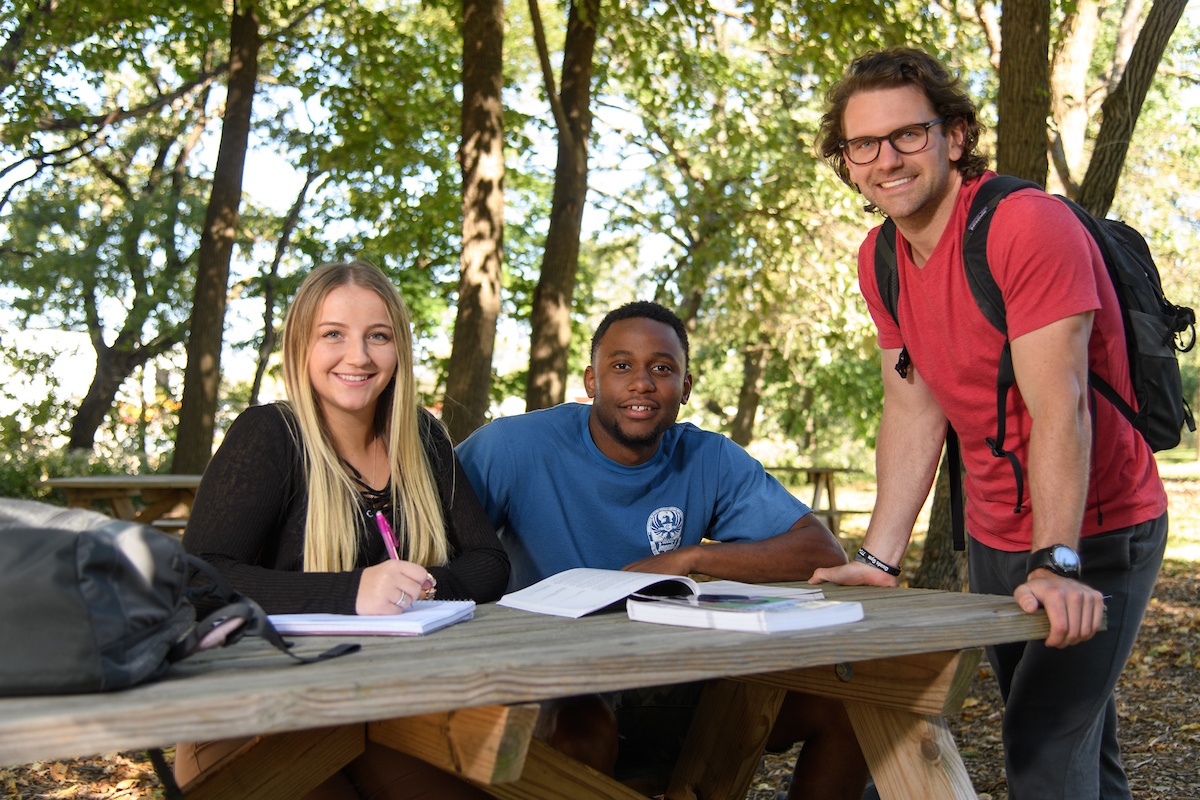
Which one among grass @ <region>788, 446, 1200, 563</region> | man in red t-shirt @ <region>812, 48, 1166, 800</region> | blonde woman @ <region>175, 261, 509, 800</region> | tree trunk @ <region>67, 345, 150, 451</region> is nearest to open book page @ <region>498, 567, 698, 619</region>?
blonde woman @ <region>175, 261, 509, 800</region>

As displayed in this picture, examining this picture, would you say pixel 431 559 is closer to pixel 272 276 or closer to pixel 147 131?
pixel 272 276

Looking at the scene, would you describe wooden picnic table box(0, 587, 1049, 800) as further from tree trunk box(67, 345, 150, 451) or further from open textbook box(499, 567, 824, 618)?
tree trunk box(67, 345, 150, 451)

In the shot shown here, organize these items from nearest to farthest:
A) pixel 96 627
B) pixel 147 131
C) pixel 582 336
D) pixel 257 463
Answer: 1. pixel 96 627
2. pixel 257 463
3. pixel 582 336
4. pixel 147 131

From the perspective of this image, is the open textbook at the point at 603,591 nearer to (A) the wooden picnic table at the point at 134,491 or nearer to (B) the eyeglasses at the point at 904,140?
(B) the eyeglasses at the point at 904,140

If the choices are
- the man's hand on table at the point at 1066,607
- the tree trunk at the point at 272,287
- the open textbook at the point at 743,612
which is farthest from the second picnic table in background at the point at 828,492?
the tree trunk at the point at 272,287

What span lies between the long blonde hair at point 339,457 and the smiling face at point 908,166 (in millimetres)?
1151

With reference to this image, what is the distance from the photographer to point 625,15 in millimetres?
10359

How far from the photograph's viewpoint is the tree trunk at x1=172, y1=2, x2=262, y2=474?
11352 mm

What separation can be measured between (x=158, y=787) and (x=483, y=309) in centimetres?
415

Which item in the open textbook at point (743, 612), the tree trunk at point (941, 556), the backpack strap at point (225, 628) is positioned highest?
the backpack strap at point (225, 628)

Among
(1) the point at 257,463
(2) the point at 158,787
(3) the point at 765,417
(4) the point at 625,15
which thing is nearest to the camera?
(1) the point at 257,463

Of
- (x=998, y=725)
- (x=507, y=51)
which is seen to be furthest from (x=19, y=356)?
(x=998, y=725)

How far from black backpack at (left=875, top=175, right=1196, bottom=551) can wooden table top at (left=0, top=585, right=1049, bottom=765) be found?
493mm

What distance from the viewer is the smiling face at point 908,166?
245cm
